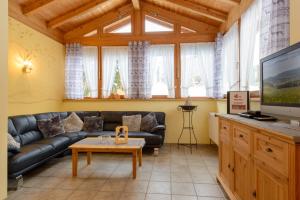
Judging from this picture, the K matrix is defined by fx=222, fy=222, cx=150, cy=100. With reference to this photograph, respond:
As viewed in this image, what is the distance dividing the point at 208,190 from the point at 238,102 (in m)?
1.24

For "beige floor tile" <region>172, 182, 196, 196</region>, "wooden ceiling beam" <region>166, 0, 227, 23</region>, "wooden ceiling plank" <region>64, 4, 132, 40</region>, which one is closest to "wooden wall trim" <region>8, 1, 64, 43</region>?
"wooden ceiling plank" <region>64, 4, 132, 40</region>

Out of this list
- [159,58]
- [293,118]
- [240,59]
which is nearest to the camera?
[293,118]

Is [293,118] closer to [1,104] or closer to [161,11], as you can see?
[1,104]

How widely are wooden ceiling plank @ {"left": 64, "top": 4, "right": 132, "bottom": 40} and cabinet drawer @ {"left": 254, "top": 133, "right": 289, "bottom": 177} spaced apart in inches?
192

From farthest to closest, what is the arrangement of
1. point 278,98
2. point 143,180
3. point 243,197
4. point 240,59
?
point 240,59 → point 143,180 → point 243,197 → point 278,98

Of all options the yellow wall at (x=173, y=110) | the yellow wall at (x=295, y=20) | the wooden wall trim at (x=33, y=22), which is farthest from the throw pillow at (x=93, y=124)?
the yellow wall at (x=295, y=20)

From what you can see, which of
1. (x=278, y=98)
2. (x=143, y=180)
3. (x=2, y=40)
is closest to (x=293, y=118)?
(x=278, y=98)

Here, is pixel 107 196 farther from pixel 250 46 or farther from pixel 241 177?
pixel 250 46

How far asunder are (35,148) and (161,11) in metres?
4.22

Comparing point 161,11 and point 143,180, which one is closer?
point 143,180

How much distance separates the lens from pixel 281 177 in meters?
1.36

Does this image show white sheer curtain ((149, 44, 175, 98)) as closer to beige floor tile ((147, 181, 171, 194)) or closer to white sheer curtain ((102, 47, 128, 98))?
white sheer curtain ((102, 47, 128, 98))

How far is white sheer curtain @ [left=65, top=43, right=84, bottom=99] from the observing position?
18.3 ft

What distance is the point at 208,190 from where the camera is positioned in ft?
9.15
